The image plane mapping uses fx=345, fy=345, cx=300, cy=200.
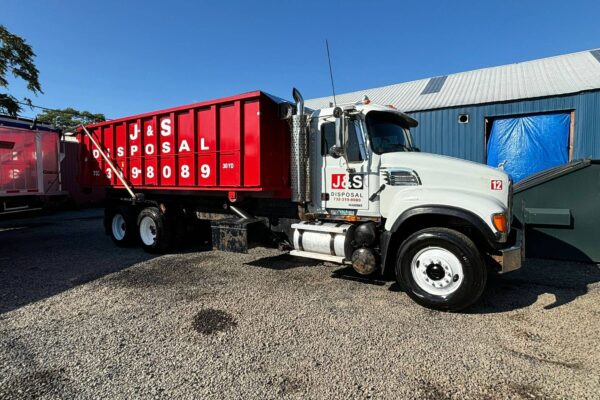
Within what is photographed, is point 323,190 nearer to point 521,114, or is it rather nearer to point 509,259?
point 509,259

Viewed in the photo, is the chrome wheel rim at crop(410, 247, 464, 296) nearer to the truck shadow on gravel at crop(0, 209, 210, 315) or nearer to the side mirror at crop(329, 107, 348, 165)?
the side mirror at crop(329, 107, 348, 165)

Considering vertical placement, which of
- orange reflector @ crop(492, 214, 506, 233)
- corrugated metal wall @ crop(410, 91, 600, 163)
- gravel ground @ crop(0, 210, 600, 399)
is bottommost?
gravel ground @ crop(0, 210, 600, 399)

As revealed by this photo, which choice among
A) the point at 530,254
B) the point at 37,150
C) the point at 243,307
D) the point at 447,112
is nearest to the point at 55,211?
the point at 37,150

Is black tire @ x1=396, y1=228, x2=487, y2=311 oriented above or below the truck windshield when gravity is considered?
below

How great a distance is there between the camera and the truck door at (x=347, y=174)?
507 centimetres

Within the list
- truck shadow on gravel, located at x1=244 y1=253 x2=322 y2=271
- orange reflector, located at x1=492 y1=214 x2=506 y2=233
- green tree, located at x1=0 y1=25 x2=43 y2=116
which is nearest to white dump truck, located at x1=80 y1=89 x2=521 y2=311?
orange reflector, located at x1=492 y1=214 x2=506 y2=233

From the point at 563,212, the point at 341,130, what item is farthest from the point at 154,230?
the point at 563,212

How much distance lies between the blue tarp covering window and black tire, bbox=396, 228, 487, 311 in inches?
342

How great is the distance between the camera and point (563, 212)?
19.9ft

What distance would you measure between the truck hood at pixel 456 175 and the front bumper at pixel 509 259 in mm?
592

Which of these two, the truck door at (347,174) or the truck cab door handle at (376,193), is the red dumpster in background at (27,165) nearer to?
the truck door at (347,174)

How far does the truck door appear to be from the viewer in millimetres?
5072

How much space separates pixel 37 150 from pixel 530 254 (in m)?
12.4

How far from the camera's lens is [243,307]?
14.4 ft
